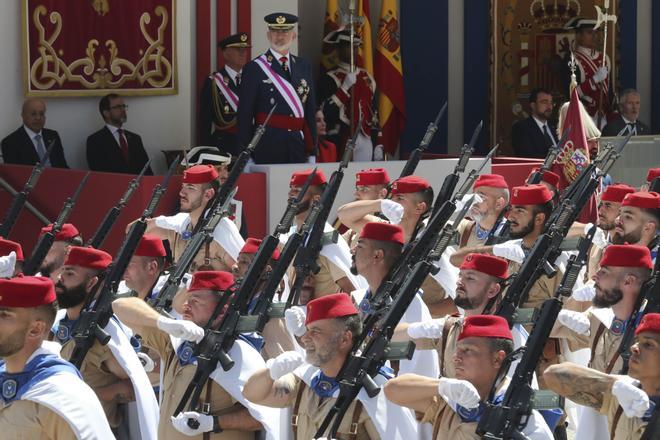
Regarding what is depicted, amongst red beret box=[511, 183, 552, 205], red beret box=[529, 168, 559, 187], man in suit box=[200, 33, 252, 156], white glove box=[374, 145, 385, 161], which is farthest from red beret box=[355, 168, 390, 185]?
white glove box=[374, 145, 385, 161]

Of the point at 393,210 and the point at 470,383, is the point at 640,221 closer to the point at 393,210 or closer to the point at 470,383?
the point at 393,210

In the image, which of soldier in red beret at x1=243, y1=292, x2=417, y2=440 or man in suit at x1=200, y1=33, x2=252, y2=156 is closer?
soldier in red beret at x1=243, y1=292, x2=417, y2=440

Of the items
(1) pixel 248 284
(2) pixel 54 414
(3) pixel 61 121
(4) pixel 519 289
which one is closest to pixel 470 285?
(4) pixel 519 289

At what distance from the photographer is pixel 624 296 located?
6.78 m

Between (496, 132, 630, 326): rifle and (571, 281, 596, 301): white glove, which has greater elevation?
(496, 132, 630, 326): rifle

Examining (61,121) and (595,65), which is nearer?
(61,121)

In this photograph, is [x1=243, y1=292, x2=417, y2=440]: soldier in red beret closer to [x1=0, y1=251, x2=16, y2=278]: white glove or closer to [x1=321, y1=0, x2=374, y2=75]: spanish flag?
[x1=0, y1=251, x2=16, y2=278]: white glove

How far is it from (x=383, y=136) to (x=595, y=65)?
7.84 feet

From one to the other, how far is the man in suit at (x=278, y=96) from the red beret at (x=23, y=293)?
6919 millimetres

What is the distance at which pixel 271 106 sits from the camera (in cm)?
1234

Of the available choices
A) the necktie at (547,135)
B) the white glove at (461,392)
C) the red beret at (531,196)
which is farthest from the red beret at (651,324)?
the necktie at (547,135)

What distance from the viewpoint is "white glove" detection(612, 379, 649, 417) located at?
5.13 meters

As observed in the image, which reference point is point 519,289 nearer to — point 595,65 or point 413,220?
point 413,220

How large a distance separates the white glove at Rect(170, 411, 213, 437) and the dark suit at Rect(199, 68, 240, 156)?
6.87m
